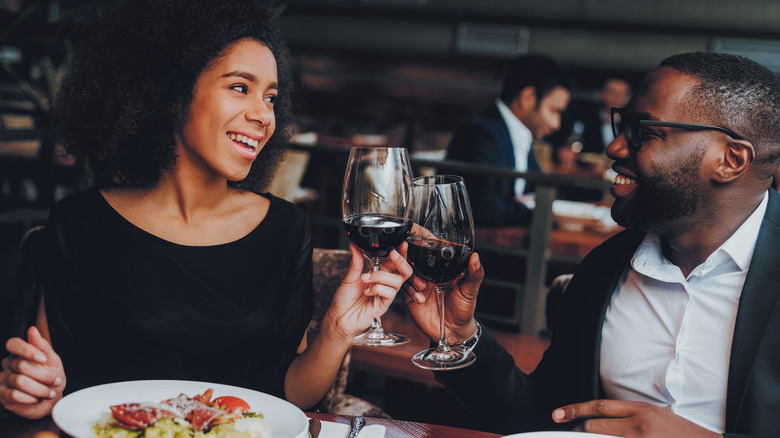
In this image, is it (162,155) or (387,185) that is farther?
(162,155)

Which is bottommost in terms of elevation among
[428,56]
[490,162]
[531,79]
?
[490,162]

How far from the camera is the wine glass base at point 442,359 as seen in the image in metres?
1.20

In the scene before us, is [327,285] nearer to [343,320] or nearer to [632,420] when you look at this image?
[343,320]

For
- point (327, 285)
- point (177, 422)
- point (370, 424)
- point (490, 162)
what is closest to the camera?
point (177, 422)

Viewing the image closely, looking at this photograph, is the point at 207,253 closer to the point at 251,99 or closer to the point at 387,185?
the point at 251,99

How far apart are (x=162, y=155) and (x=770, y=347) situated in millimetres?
1405

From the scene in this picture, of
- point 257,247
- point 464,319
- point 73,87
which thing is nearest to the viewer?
point 464,319

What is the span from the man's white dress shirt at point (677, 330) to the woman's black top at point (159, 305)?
2.48 ft

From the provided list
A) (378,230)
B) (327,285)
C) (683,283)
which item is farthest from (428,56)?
(378,230)

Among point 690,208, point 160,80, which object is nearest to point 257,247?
point 160,80

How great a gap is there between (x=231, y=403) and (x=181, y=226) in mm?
744

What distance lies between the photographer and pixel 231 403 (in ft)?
3.54

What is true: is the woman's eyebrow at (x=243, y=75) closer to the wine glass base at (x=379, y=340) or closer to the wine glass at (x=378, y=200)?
the wine glass at (x=378, y=200)

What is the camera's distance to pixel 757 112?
1.44m
